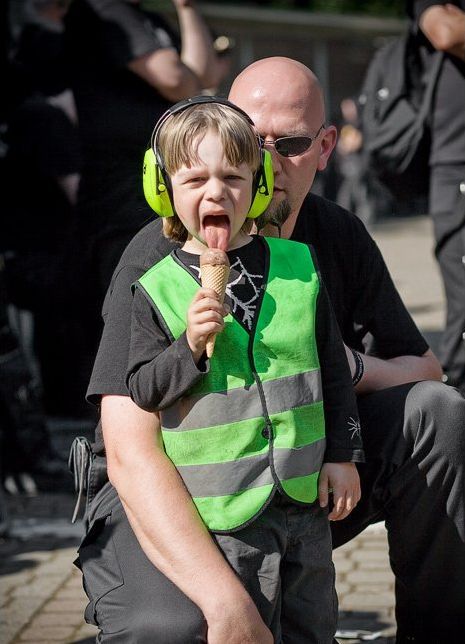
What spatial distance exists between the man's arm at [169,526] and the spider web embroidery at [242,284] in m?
0.29

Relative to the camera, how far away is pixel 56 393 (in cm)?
699

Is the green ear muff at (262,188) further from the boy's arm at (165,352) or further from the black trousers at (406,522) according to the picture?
the black trousers at (406,522)

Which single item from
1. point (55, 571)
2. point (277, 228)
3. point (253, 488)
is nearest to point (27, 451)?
point (55, 571)

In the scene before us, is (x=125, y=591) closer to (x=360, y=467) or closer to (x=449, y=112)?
(x=360, y=467)

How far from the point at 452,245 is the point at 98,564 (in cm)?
297

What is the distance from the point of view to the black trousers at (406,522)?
2.75 meters

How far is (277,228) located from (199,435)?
2.35 feet

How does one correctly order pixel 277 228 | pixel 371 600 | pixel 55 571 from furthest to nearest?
1. pixel 55 571
2. pixel 371 600
3. pixel 277 228

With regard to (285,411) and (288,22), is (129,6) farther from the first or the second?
(288,22)

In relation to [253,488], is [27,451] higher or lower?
lower

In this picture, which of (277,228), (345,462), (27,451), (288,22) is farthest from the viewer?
(288,22)

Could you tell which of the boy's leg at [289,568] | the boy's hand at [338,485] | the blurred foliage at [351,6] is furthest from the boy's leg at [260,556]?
the blurred foliage at [351,6]

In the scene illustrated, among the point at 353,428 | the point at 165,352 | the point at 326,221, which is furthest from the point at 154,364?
the point at 326,221

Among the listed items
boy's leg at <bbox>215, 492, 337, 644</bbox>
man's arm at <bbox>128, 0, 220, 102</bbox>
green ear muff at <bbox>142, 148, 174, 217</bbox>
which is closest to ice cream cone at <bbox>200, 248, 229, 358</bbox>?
green ear muff at <bbox>142, 148, 174, 217</bbox>
